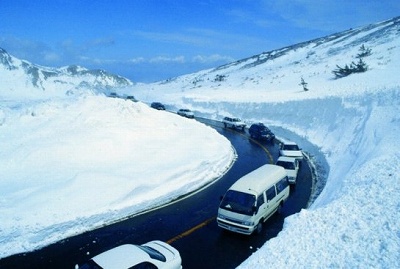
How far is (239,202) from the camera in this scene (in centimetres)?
1361

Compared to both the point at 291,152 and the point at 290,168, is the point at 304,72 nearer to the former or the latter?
the point at 291,152

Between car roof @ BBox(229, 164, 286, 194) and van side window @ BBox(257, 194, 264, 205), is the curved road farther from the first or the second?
car roof @ BBox(229, 164, 286, 194)

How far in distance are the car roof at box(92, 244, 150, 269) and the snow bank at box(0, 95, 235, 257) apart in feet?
17.7

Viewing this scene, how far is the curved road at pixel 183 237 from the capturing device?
12047 millimetres

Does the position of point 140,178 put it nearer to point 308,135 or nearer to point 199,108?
point 308,135

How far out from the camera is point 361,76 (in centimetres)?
4556

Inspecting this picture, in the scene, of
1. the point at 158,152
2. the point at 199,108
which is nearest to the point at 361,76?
the point at 199,108

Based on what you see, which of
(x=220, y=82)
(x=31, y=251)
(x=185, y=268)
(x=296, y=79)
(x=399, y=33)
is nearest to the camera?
(x=185, y=268)

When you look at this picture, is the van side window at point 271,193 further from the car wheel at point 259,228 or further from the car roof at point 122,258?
the car roof at point 122,258

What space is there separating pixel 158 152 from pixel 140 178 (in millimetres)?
5605

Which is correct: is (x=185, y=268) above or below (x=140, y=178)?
below

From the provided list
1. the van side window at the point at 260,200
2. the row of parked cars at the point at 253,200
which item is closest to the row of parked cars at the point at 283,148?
the row of parked cars at the point at 253,200

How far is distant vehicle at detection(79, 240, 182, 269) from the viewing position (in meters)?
9.09

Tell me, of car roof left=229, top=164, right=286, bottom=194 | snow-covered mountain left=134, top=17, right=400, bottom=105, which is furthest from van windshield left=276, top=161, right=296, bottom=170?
snow-covered mountain left=134, top=17, right=400, bottom=105
